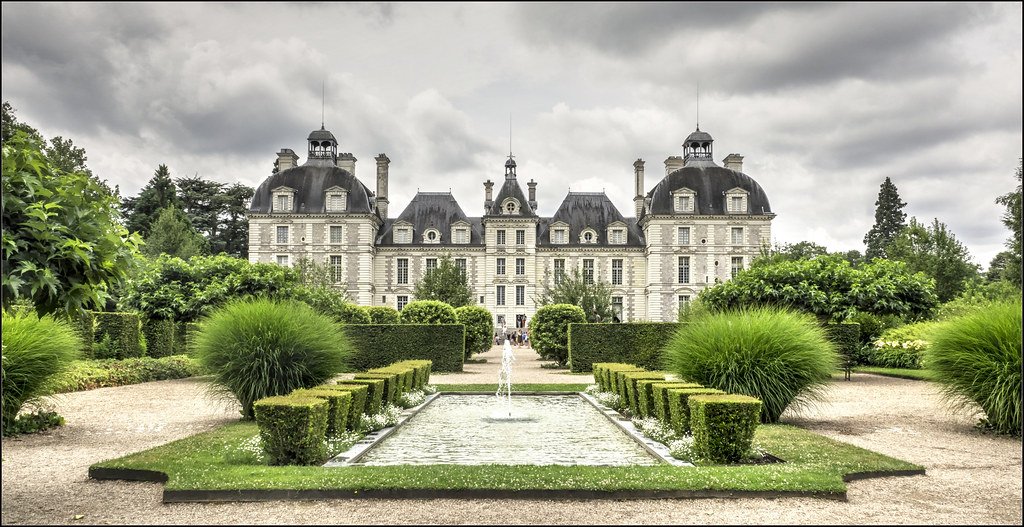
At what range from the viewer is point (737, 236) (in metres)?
45.9

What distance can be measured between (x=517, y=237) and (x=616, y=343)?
2546 cm

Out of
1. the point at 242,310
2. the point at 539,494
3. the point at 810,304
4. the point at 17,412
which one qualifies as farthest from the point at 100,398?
the point at 810,304

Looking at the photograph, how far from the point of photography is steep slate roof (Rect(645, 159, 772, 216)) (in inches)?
1802

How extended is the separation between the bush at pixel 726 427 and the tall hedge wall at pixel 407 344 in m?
13.8

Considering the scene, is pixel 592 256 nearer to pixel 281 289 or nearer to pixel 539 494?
pixel 281 289

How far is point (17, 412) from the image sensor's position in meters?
9.49

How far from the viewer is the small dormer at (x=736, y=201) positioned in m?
45.6

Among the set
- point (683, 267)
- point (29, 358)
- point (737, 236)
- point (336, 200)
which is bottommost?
point (29, 358)

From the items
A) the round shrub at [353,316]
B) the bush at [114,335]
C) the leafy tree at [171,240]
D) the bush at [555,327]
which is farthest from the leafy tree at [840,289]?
the leafy tree at [171,240]

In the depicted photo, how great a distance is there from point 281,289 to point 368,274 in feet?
86.4

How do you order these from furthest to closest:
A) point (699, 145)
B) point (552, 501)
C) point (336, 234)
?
point (699, 145) → point (336, 234) → point (552, 501)

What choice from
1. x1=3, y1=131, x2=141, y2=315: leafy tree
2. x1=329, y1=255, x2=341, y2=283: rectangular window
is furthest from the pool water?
x1=329, y1=255, x2=341, y2=283: rectangular window

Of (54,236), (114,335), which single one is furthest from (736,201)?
(54,236)

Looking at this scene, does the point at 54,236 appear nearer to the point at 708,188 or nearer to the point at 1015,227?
the point at 1015,227
